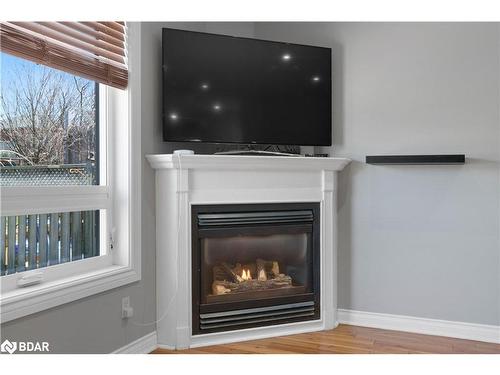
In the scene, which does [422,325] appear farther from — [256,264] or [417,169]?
[256,264]

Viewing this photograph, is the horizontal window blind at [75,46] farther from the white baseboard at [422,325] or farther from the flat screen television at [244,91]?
the white baseboard at [422,325]

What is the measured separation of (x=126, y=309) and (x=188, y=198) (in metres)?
0.72

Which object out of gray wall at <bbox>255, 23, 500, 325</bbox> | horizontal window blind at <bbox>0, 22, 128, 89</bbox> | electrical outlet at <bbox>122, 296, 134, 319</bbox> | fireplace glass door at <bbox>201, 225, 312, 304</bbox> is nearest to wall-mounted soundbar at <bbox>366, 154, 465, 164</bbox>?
gray wall at <bbox>255, 23, 500, 325</bbox>

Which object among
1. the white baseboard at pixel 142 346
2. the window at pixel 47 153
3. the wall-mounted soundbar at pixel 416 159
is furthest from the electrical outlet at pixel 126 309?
the wall-mounted soundbar at pixel 416 159

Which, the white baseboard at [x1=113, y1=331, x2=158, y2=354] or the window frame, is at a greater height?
the window frame

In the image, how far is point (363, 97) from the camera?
316 cm

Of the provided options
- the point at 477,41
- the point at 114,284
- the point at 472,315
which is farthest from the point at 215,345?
the point at 477,41

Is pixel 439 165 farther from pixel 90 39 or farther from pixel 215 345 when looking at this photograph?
pixel 90 39

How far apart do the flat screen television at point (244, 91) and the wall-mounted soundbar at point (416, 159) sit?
36 centimetres

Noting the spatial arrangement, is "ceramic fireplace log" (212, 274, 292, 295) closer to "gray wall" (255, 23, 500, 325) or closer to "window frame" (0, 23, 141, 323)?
"gray wall" (255, 23, 500, 325)

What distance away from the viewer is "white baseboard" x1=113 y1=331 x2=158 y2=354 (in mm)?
2479

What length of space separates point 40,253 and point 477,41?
2871 mm

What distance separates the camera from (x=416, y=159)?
2918mm

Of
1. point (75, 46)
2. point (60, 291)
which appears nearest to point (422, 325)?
point (60, 291)
